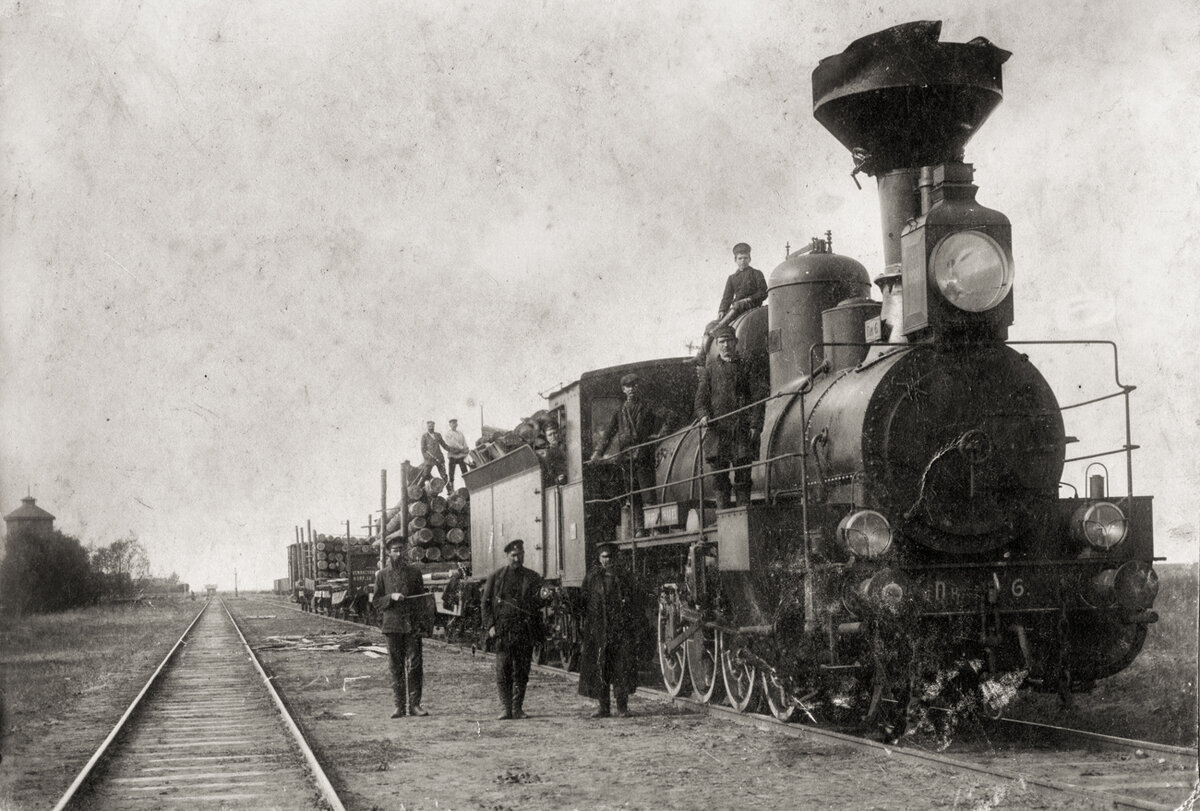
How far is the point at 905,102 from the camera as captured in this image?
8.44m

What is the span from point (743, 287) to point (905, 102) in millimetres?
2581

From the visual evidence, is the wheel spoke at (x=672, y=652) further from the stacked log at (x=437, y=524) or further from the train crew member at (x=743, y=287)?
the stacked log at (x=437, y=524)

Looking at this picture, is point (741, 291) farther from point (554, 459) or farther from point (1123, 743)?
point (1123, 743)

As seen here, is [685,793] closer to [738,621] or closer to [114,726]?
[738,621]

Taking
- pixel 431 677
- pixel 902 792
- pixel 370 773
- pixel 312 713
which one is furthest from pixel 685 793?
pixel 431 677

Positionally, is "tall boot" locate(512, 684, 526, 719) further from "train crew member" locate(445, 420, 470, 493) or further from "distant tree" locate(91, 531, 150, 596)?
"distant tree" locate(91, 531, 150, 596)

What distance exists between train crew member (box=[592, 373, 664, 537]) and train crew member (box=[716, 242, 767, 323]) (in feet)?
3.81

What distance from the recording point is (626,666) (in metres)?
10.4

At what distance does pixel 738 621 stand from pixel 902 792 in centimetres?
241

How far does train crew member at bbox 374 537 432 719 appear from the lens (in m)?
10.6

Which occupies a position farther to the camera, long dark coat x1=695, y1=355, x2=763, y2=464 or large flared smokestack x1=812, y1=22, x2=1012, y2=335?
long dark coat x1=695, y1=355, x2=763, y2=464

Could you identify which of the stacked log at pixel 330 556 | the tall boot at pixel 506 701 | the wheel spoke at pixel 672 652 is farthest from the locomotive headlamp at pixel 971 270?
the stacked log at pixel 330 556

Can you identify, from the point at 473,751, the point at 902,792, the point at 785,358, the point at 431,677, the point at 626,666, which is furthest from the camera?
the point at 431,677

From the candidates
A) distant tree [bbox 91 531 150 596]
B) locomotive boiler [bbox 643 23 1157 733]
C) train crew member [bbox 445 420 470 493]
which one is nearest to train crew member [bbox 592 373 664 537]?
locomotive boiler [bbox 643 23 1157 733]
